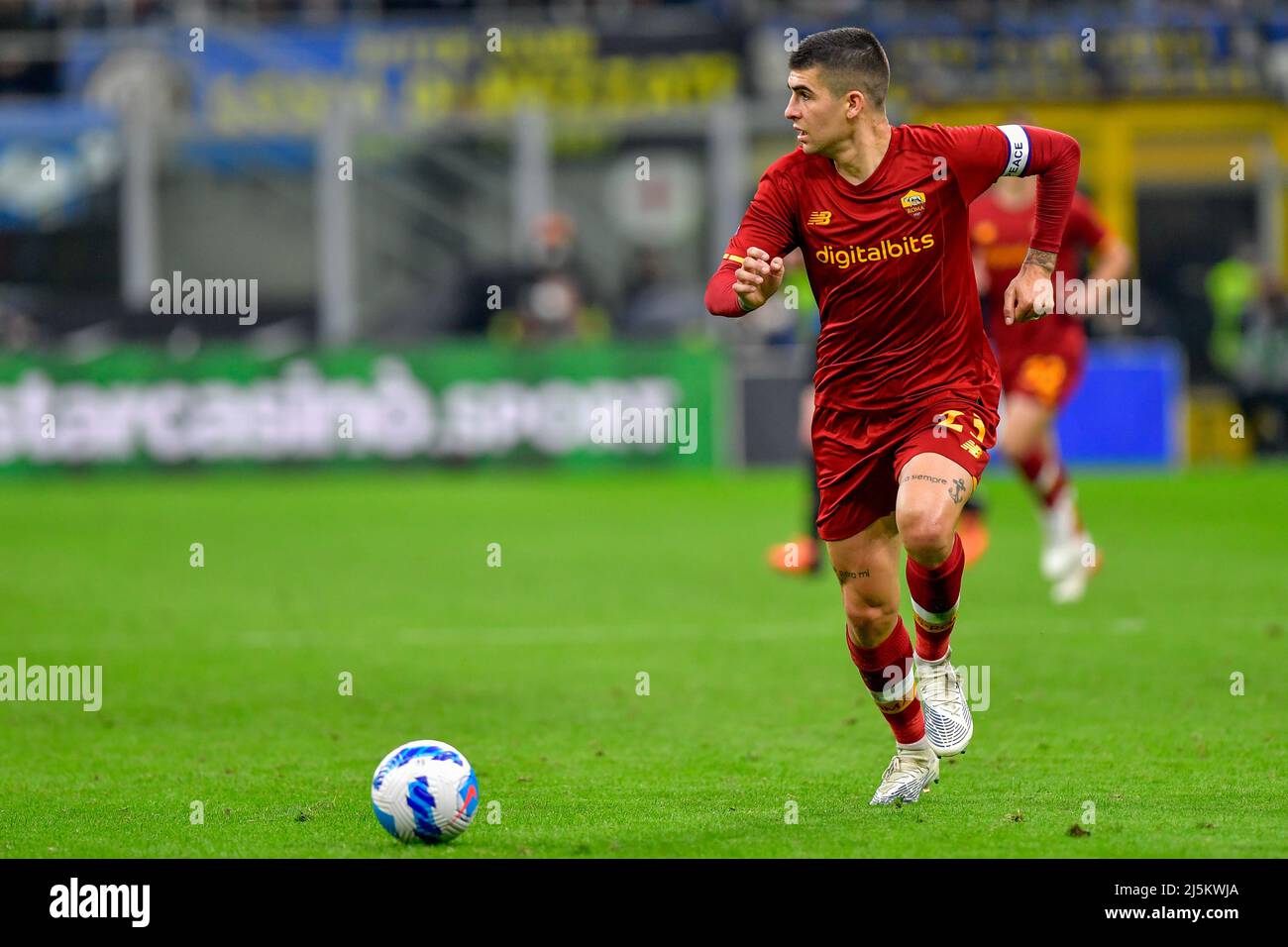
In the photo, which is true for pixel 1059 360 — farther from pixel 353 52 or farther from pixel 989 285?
pixel 353 52

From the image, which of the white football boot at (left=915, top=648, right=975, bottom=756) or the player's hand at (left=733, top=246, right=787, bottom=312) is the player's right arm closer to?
the player's hand at (left=733, top=246, right=787, bottom=312)

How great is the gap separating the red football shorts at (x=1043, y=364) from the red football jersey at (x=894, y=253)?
214 inches

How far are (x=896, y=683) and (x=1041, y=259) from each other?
4.84ft

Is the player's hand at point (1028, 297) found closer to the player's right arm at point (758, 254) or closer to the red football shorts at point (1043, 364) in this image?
the player's right arm at point (758, 254)

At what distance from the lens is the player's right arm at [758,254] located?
244 inches

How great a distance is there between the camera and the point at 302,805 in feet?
21.7

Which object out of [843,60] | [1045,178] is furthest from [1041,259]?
[843,60]

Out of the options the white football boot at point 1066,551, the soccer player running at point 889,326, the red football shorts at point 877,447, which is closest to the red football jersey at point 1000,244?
the white football boot at point 1066,551

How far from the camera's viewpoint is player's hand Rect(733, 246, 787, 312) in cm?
617

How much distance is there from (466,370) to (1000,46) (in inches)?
325

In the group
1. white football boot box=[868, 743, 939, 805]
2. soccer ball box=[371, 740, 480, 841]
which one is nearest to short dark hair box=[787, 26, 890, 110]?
white football boot box=[868, 743, 939, 805]

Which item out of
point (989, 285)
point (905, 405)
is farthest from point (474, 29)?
point (905, 405)

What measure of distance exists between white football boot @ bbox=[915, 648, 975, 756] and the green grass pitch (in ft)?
0.60

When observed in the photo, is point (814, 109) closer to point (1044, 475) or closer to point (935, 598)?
point (935, 598)
